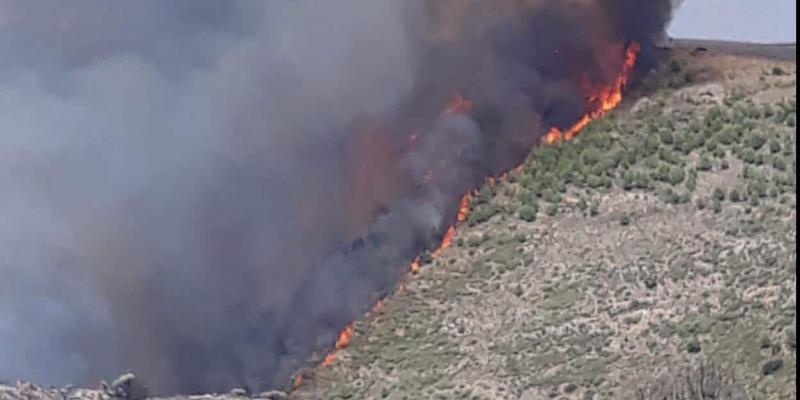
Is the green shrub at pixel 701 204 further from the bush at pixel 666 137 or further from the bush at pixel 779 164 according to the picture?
the bush at pixel 666 137

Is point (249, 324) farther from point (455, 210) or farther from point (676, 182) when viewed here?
point (676, 182)

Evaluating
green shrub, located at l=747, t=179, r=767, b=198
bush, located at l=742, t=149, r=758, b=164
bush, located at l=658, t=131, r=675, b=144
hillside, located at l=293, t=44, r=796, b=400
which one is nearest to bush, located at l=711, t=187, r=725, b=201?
hillside, located at l=293, t=44, r=796, b=400

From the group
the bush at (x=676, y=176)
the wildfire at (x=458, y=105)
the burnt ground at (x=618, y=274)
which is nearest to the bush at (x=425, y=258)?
the burnt ground at (x=618, y=274)

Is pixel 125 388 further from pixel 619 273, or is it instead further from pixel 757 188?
pixel 757 188

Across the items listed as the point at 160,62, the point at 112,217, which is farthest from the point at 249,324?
the point at 160,62

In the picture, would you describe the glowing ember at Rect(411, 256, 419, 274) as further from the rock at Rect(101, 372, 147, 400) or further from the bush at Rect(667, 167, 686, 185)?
the rock at Rect(101, 372, 147, 400)

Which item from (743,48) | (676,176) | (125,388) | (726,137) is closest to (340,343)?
(125,388)
